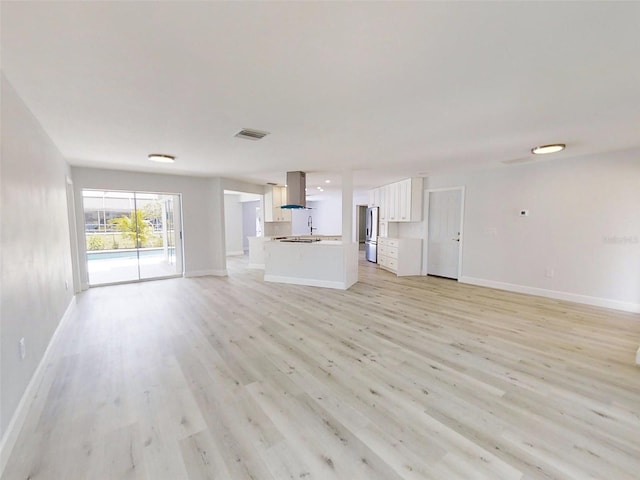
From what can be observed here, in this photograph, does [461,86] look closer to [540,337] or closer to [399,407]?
[399,407]

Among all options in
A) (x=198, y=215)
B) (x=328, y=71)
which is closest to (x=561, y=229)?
(x=328, y=71)

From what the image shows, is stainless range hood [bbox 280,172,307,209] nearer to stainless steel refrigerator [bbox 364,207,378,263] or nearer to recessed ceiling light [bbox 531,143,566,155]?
stainless steel refrigerator [bbox 364,207,378,263]

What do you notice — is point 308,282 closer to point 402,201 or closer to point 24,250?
point 402,201

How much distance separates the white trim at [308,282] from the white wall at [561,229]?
2.89 meters

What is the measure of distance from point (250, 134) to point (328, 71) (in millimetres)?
1658

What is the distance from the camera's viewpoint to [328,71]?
192 centimetres

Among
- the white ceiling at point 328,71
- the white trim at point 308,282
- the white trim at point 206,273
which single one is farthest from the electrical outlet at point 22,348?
the white trim at point 206,273

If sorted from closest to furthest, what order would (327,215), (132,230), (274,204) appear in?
(132,230) → (274,204) → (327,215)

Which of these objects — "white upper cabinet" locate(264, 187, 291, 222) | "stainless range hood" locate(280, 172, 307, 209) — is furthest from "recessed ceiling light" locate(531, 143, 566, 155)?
"white upper cabinet" locate(264, 187, 291, 222)

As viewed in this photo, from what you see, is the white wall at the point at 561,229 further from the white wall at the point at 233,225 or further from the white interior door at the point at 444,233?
the white wall at the point at 233,225

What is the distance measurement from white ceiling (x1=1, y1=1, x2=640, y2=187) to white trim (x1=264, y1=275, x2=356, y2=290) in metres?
2.96

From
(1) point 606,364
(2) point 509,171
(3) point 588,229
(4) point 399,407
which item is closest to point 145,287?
(4) point 399,407

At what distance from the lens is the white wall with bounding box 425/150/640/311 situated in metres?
4.20

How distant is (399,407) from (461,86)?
8.17ft
